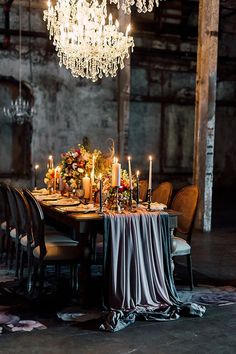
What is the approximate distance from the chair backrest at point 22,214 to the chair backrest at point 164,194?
1.65 meters

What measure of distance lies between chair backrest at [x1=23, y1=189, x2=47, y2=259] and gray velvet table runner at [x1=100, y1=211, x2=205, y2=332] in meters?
0.63

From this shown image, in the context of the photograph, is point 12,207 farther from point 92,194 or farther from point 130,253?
point 130,253

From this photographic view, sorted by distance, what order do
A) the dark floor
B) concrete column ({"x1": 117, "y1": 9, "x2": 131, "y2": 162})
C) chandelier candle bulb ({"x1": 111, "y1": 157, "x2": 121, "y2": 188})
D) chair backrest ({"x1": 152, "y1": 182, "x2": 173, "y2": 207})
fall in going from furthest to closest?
concrete column ({"x1": 117, "y1": 9, "x2": 131, "y2": 162}), chair backrest ({"x1": 152, "y1": 182, "x2": 173, "y2": 207}), chandelier candle bulb ({"x1": 111, "y1": 157, "x2": 121, "y2": 188}), the dark floor

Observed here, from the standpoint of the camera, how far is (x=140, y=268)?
181 inches

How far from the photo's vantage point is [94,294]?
5.04 metres

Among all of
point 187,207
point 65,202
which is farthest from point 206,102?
point 65,202

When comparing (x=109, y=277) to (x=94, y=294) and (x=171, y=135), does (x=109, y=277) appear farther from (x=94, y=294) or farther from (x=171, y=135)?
(x=171, y=135)

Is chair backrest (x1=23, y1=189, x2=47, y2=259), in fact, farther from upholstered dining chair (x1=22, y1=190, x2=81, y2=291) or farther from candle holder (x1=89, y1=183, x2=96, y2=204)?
candle holder (x1=89, y1=183, x2=96, y2=204)

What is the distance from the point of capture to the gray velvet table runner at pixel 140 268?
448 cm

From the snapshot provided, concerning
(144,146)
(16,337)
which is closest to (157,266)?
(16,337)

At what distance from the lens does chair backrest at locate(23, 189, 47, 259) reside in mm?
4746

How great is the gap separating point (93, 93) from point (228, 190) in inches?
208

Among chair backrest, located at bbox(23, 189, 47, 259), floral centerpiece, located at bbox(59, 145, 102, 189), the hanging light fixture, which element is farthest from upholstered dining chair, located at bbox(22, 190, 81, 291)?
the hanging light fixture

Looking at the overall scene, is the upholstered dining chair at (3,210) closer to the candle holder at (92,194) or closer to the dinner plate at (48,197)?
the dinner plate at (48,197)
